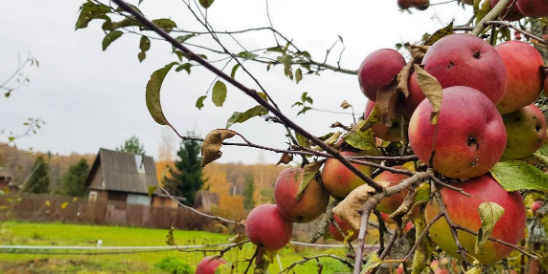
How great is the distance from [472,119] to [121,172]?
28129 millimetres

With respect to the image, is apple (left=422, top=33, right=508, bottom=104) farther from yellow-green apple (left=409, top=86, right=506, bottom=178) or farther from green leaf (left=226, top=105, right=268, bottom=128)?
green leaf (left=226, top=105, right=268, bottom=128)

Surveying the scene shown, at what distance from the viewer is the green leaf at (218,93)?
1314mm

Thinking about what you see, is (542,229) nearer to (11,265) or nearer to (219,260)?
(219,260)

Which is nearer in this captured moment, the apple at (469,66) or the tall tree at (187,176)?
the apple at (469,66)

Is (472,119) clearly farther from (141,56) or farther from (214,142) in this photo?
(141,56)

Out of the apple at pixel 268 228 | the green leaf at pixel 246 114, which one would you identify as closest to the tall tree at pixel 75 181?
Answer: the apple at pixel 268 228

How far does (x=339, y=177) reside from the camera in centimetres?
100

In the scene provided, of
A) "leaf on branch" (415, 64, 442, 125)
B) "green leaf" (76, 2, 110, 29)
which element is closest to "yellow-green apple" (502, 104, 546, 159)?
"leaf on branch" (415, 64, 442, 125)

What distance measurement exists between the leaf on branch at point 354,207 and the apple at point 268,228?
73cm

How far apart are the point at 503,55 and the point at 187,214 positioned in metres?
21.2

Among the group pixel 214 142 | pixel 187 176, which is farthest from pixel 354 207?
pixel 187 176

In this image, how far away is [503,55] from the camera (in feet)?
2.48

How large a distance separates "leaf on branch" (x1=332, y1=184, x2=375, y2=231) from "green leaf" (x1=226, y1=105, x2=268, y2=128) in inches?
18.6

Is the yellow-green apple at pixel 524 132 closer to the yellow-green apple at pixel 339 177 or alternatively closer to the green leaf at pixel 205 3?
the yellow-green apple at pixel 339 177
